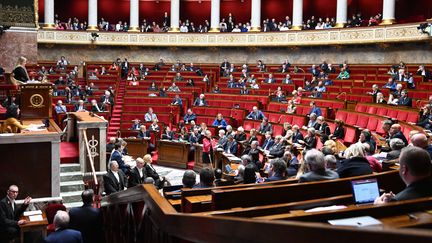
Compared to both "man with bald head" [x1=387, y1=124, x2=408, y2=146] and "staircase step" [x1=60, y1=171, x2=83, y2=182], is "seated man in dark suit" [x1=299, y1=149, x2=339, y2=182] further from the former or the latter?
"staircase step" [x1=60, y1=171, x2=83, y2=182]

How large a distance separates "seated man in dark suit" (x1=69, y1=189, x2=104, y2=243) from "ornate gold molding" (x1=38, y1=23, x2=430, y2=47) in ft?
54.6

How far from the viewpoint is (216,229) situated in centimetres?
204

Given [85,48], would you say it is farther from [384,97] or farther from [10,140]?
[10,140]

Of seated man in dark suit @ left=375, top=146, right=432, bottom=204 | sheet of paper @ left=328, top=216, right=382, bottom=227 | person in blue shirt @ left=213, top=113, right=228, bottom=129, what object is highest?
seated man in dark suit @ left=375, top=146, right=432, bottom=204

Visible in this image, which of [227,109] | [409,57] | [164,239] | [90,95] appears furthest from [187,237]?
[409,57]

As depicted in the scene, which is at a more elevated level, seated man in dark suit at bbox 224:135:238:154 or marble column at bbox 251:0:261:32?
marble column at bbox 251:0:261:32

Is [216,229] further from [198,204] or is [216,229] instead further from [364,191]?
[364,191]

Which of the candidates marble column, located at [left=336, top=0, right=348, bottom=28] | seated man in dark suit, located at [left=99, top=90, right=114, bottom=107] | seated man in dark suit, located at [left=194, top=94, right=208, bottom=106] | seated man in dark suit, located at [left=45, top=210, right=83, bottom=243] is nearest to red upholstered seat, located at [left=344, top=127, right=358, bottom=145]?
seated man in dark suit, located at [left=194, top=94, right=208, bottom=106]

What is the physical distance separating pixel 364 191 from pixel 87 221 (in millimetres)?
3176

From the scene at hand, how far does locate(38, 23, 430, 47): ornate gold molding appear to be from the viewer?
66.3ft

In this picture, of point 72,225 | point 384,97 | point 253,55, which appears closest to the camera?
point 72,225

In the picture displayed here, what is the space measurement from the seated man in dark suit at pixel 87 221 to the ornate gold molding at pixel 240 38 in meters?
16.6

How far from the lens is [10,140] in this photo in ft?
25.8

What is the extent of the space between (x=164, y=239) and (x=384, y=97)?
13.0 m
